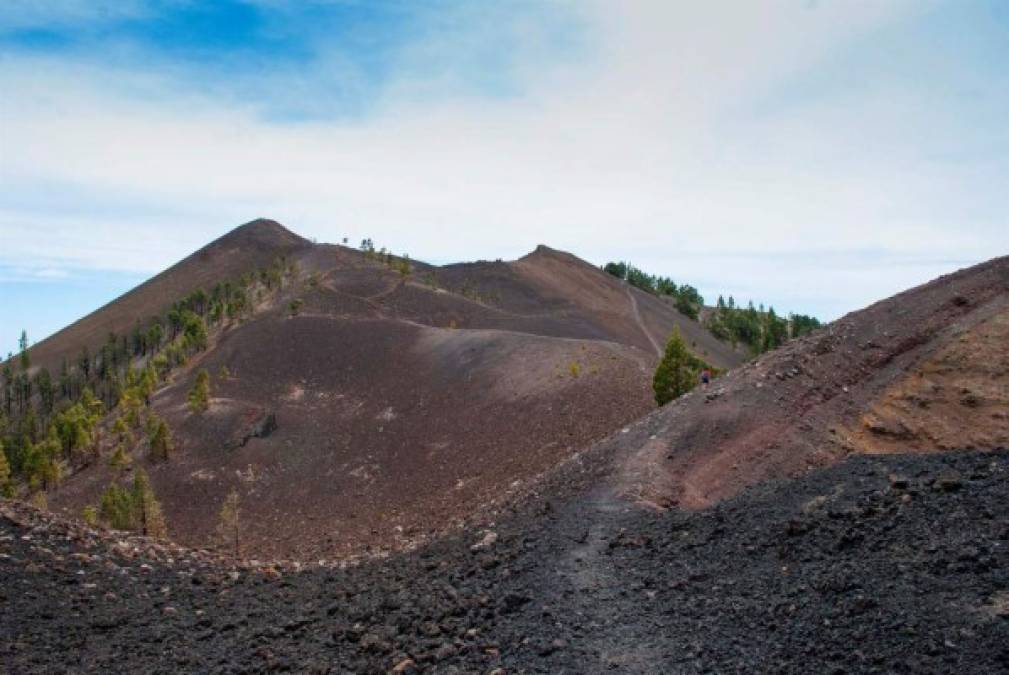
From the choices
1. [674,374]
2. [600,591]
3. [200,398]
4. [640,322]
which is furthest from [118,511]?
[640,322]

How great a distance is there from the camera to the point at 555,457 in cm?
2834

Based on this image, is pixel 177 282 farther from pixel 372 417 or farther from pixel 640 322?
pixel 372 417

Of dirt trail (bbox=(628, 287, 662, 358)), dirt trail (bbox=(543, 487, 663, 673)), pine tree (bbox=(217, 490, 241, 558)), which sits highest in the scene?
dirt trail (bbox=(628, 287, 662, 358))

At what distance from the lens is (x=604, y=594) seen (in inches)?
438

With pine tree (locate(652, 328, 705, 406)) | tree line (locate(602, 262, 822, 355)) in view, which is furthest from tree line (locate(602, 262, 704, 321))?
pine tree (locate(652, 328, 705, 406))

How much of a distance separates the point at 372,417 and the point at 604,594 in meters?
39.6

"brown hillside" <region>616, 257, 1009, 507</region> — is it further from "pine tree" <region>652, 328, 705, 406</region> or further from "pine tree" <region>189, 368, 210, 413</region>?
"pine tree" <region>189, 368, 210, 413</region>

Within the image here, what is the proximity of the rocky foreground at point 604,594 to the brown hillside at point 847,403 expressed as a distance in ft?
7.59

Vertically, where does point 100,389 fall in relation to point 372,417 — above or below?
above

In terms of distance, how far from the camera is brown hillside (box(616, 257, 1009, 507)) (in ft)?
54.8

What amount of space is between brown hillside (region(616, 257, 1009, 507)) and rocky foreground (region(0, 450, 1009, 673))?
2.31m

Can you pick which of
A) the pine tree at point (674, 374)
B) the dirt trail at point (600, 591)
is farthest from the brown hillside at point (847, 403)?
the pine tree at point (674, 374)

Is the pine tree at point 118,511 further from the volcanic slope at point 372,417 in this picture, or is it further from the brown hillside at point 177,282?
the brown hillside at point 177,282

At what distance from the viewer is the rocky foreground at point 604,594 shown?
8.59 m
